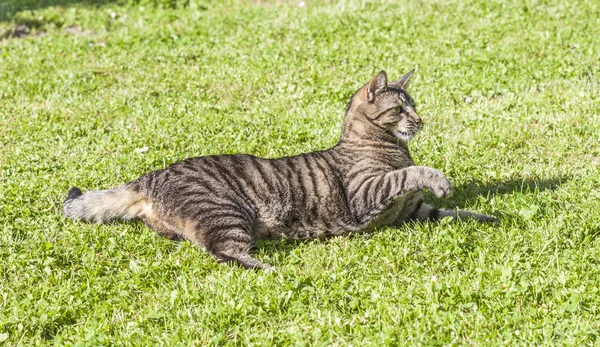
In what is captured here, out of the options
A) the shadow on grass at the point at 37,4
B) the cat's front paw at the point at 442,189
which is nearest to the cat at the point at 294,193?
the cat's front paw at the point at 442,189

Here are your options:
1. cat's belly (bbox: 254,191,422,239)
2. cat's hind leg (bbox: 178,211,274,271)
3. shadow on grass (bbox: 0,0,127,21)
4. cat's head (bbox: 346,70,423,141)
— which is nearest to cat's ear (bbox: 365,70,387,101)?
cat's head (bbox: 346,70,423,141)

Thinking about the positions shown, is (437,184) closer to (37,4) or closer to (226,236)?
(226,236)

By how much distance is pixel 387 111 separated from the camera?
20.0ft

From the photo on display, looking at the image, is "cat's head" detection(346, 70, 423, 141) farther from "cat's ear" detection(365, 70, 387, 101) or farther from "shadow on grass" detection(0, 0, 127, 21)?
"shadow on grass" detection(0, 0, 127, 21)

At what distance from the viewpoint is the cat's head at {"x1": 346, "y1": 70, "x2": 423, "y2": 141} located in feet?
20.0

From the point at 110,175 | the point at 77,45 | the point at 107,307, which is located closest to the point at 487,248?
the point at 107,307

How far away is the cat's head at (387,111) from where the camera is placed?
6102 mm

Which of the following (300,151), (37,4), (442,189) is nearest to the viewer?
(442,189)

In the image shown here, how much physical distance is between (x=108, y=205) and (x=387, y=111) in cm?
243

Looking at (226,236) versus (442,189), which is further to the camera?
(442,189)

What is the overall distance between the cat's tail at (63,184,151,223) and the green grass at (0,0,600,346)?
0.12 metres

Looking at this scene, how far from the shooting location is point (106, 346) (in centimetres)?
429

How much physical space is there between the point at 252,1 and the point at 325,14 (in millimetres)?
2187

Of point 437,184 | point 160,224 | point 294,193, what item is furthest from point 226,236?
point 437,184
